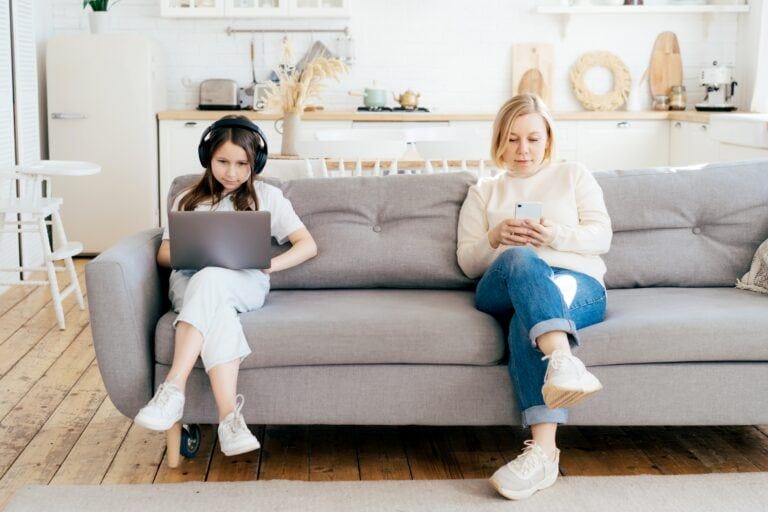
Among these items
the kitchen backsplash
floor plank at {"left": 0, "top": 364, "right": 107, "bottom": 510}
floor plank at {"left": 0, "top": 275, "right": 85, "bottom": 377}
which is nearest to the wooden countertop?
the kitchen backsplash

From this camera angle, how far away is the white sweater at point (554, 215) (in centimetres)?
291

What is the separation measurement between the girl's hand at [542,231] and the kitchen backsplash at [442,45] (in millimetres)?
4164

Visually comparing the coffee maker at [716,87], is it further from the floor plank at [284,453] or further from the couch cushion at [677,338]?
the floor plank at [284,453]

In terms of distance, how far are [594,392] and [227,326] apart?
38.2 inches

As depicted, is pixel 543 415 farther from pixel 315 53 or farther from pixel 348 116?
pixel 315 53

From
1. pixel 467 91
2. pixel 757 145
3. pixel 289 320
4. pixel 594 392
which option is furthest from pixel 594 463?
pixel 467 91

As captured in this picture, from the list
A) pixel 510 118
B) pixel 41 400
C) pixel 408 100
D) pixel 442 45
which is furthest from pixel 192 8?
pixel 510 118

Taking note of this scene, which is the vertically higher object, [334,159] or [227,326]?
[334,159]

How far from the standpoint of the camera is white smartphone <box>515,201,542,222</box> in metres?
2.81

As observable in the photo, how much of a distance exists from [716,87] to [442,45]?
185 cm

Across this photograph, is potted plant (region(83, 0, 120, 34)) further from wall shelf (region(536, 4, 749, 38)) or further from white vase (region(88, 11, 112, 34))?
wall shelf (region(536, 4, 749, 38))

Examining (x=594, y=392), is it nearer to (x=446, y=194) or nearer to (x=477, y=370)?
(x=477, y=370)

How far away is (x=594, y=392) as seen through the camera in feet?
8.27

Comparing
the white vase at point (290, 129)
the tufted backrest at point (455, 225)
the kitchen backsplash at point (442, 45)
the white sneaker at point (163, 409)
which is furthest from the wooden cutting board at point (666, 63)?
the white sneaker at point (163, 409)
